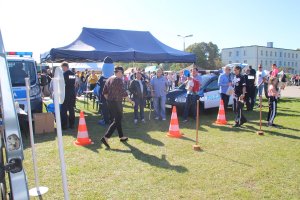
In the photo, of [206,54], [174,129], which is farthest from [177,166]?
[206,54]

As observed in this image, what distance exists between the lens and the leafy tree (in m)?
79.1

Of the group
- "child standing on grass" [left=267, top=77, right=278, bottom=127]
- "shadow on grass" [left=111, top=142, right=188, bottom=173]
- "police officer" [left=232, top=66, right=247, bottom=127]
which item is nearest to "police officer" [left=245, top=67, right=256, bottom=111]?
"child standing on grass" [left=267, top=77, right=278, bottom=127]

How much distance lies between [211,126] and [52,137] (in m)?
4.94

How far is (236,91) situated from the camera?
31.4 ft

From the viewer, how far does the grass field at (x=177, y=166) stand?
4719 mm

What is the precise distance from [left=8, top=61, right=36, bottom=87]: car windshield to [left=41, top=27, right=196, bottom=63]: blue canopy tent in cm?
204

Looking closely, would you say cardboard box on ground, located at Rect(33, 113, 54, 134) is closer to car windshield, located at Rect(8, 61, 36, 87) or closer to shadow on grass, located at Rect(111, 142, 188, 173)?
car windshield, located at Rect(8, 61, 36, 87)

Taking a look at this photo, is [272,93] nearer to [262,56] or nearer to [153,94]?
[153,94]

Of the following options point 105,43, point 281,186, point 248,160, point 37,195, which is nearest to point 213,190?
point 281,186

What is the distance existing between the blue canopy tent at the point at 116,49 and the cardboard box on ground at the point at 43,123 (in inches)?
147

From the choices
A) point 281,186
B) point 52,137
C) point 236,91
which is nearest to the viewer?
point 281,186

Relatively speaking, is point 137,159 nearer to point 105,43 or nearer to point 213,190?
point 213,190

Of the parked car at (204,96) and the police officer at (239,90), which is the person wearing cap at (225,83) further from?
the parked car at (204,96)

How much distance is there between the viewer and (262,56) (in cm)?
10700
